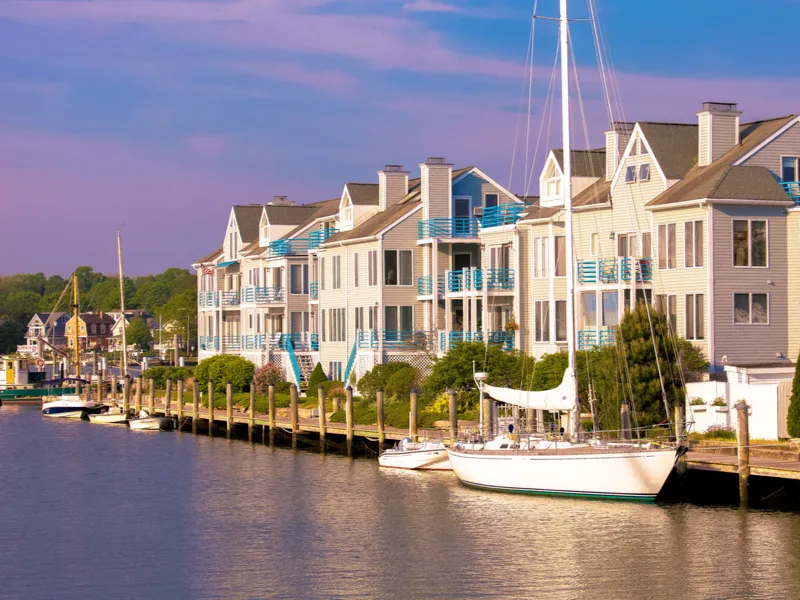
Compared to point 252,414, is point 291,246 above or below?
above

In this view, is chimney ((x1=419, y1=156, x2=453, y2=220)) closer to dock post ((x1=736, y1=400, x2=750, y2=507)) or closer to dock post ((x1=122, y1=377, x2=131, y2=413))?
dock post ((x1=122, y1=377, x2=131, y2=413))

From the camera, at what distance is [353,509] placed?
4553cm

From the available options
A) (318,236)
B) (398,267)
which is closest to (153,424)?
(318,236)

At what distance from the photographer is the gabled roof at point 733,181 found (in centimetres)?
5400

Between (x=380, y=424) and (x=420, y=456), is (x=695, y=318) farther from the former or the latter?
(x=380, y=424)

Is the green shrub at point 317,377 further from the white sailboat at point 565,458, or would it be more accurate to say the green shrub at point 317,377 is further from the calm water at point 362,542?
the white sailboat at point 565,458

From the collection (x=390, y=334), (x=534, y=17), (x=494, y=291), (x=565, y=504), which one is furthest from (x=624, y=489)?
(x=390, y=334)

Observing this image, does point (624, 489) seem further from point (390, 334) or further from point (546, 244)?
point (390, 334)

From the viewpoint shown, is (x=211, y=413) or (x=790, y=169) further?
(x=211, y=413)

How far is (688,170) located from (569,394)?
56.6 feet

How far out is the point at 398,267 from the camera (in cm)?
7475

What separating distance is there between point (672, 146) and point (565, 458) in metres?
20.8

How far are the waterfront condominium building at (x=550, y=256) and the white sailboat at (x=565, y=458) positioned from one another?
10.2 meters

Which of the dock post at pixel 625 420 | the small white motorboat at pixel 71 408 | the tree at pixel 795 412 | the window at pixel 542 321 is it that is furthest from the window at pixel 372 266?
the tree at pixel 795 412
